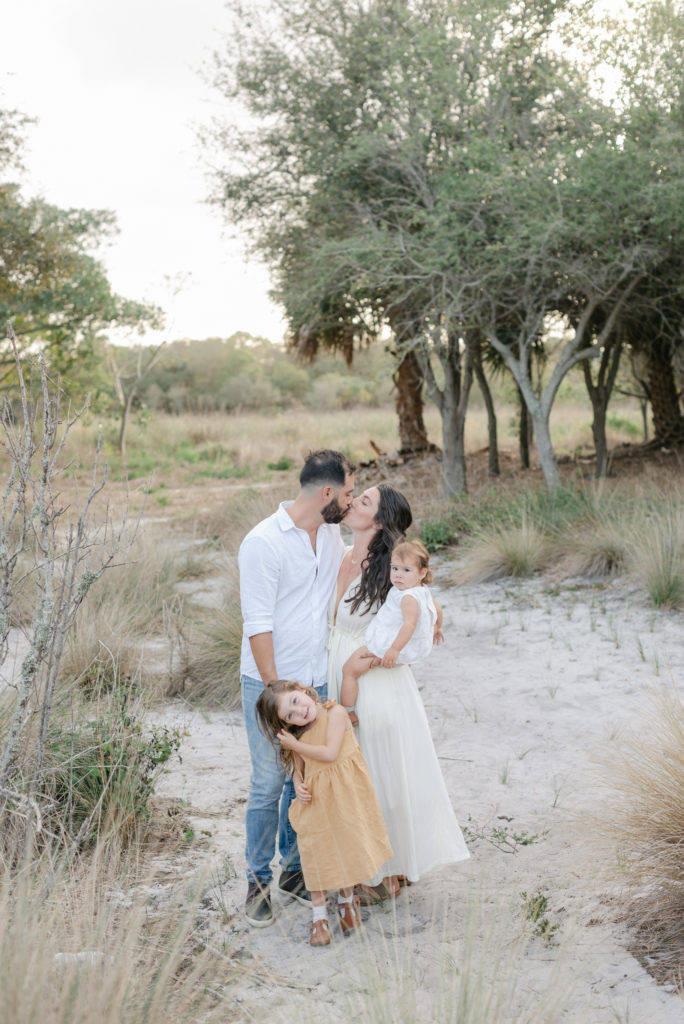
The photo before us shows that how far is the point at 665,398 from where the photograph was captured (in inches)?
671

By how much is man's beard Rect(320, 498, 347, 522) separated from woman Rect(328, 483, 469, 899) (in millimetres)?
139

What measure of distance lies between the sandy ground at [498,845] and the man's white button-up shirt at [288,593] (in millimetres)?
950

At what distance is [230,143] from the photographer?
13.6 meters

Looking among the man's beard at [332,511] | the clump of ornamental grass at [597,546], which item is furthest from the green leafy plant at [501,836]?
the clump of ornamental grass at [597,546]

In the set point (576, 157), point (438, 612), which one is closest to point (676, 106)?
point (576, 157)

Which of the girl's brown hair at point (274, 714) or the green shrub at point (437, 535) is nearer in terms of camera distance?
the girl's brown hair at point (274, 714)

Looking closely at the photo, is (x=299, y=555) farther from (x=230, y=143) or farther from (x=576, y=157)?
(x=230, y=143)

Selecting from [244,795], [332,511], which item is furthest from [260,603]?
[244,795]

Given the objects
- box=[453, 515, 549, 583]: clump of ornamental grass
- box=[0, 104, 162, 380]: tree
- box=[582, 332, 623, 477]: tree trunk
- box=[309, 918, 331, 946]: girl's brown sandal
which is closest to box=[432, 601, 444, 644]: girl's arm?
box=[309, 918, 331, 946]: girl's brown sandal

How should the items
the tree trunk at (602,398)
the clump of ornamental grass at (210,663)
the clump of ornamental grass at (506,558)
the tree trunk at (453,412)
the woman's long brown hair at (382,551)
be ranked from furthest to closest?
the tree trunk at (453,412) → the tree trunk at (602,398) → the clump of ornamental grass at (506,558) → the clump of ornamental grass at (210,663) → the woman's long brown hair at (382,551)

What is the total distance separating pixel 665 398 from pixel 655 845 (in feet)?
49.9

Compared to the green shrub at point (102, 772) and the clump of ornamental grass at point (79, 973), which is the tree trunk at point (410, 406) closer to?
the green shrub at point (102, 772)

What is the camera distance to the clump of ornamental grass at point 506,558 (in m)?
8.87

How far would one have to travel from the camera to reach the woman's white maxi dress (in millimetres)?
3422
